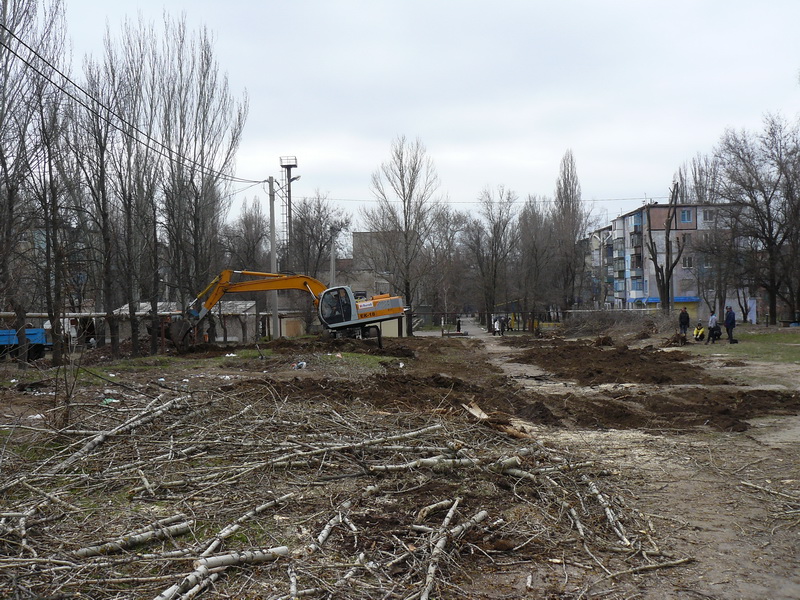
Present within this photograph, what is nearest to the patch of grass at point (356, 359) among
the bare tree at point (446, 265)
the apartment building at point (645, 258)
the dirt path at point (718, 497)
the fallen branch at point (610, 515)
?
the dirt path at point (718, 497)

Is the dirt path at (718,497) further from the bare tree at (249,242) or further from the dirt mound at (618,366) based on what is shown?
the bare tree at (249,242)

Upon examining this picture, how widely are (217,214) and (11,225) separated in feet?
48.2

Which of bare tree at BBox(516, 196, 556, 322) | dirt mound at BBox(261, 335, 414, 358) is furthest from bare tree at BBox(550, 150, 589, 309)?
dirt mound at BBox(261, 335, 414, 358)

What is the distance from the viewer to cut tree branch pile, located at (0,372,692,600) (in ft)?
14.7

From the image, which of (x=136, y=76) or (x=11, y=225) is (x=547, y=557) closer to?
(x=11, y=225)

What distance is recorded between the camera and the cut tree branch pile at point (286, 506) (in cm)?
448

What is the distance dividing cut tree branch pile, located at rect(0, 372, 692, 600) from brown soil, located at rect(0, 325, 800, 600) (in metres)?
0.02

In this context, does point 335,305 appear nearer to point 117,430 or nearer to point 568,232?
point 117,430

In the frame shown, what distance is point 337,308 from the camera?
27.3 meters

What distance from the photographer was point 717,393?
47.4 ft

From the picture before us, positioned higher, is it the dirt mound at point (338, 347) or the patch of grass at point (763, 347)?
the dirt mound at point (338, 347)

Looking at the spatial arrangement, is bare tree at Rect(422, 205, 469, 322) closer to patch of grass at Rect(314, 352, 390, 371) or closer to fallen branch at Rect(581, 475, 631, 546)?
patch of grass at Rect(314, 352, 390, 371)

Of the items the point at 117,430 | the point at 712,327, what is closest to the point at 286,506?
the point at 117,430

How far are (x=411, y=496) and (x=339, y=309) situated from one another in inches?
840
